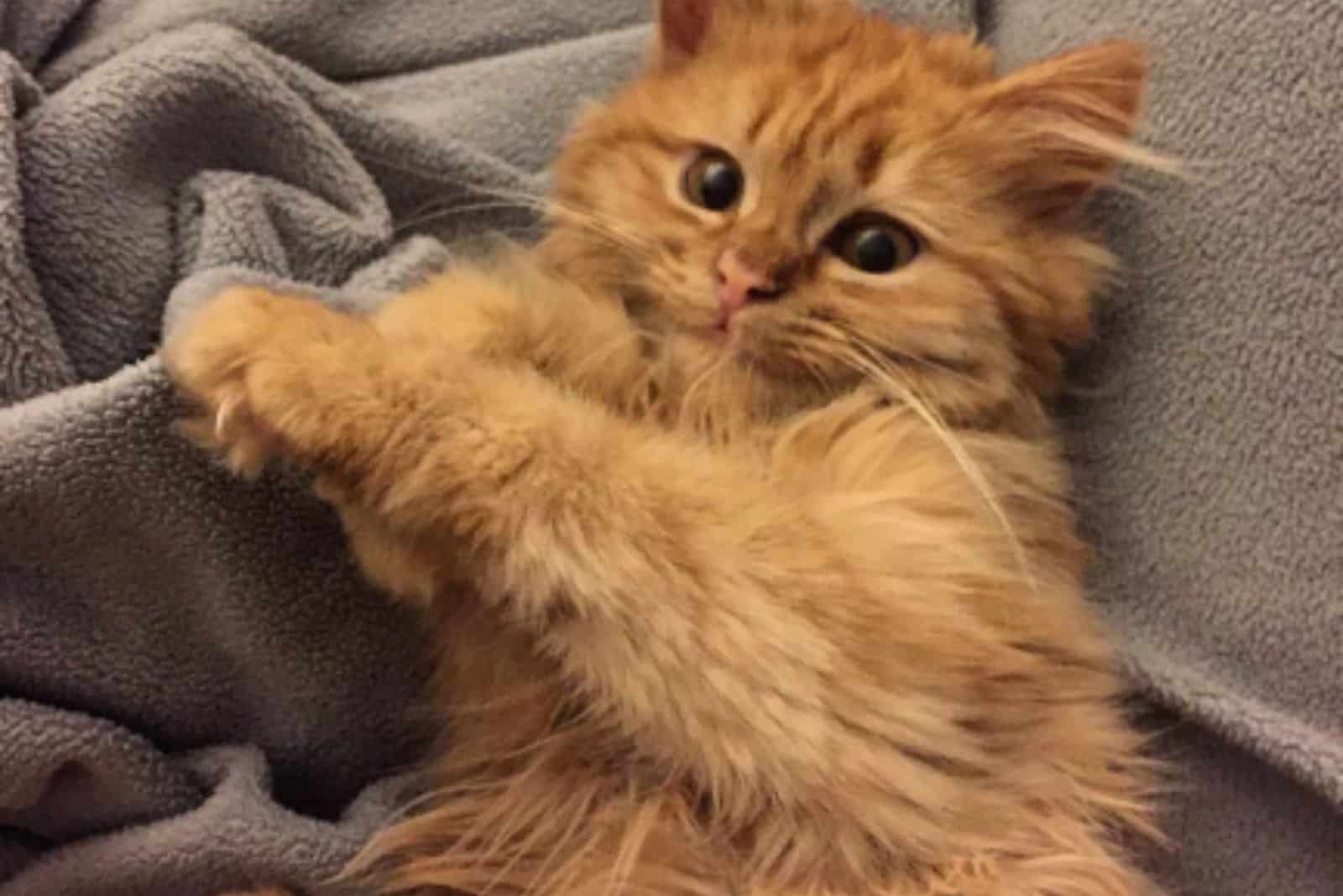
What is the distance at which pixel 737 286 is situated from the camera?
3.77 feet

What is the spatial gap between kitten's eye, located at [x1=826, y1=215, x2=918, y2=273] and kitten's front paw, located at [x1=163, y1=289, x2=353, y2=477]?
427 millimetres

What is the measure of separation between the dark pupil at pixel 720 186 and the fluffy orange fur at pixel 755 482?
2 centimetres

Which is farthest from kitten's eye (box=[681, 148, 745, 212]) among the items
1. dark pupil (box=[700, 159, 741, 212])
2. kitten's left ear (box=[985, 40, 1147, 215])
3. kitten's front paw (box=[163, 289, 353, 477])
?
kitten's front paw (box=[163, 289, 353, 477])

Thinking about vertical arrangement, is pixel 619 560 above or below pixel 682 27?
below

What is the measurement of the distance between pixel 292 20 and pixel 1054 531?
3.11 feet

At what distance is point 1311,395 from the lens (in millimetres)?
1200

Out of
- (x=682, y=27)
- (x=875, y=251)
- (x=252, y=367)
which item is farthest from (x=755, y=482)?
(x=682, y=27)

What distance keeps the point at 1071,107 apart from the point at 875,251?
21 centimetres

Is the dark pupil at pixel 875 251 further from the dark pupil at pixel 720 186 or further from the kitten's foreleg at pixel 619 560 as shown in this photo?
the kitten's foreleg at pixel 619 560

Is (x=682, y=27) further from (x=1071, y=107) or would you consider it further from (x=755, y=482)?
(x=755, y=482)

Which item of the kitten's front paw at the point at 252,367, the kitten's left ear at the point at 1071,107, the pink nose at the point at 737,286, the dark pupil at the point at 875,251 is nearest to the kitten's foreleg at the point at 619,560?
the kitten's front paw at the point at 252,367

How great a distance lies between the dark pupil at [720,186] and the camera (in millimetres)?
1253

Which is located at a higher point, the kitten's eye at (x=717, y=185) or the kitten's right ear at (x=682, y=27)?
the kitten's right ear at (x=682, y=27)

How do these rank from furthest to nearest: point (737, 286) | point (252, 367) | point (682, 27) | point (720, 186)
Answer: point (682, 27), point (720, 186), point (737, 286), point (252, 367)
